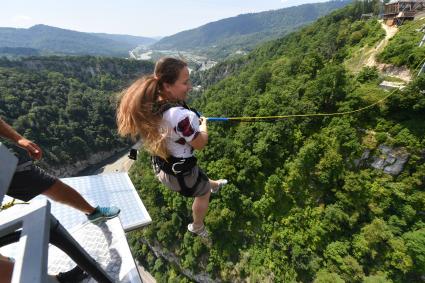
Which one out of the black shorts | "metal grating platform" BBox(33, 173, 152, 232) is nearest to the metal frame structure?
the black shorts

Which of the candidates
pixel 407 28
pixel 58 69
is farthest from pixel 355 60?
pixel 58 69

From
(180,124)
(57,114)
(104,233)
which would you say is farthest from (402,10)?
(57,114)

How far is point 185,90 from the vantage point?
389cm

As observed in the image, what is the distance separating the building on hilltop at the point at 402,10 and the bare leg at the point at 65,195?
172ft

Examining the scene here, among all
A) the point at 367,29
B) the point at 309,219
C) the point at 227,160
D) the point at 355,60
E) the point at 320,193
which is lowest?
the point at 309,219

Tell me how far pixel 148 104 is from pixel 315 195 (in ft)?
84.1

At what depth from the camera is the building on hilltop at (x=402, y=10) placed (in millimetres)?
41188

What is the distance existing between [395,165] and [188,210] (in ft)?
71.3

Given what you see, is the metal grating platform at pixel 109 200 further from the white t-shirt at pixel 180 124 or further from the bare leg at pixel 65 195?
the white t-shirt at pixel 180 124

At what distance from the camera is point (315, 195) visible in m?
26.0

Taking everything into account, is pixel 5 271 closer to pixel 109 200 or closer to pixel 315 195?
pixel 109 200

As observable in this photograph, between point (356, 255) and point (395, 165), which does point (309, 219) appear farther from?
point (395, 165)

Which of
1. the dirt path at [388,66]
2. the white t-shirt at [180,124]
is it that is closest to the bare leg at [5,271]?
the white t-shirt at [180,124]

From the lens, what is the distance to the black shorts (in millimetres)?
3482
